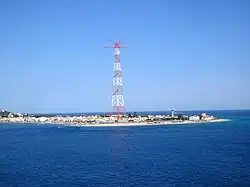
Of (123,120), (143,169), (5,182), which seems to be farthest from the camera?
(123,120)

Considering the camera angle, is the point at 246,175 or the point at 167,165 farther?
the point at 167,165

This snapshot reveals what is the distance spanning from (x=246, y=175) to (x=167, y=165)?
303 inches

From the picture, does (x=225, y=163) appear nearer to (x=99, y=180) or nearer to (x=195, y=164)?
(x=195, y=164)

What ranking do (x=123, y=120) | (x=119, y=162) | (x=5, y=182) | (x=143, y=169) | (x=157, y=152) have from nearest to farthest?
(x=5, y=182) < (x=143, y=169) < (x=119, y=162) < (x=157, y=152) < (x=123, y=120)

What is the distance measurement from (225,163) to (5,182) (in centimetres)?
1887

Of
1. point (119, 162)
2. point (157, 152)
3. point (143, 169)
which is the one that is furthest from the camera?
Answer: point (157, 152)

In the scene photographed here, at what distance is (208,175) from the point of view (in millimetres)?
32594

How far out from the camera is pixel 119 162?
40.5m

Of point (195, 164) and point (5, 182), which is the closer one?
A: point (5, 182)

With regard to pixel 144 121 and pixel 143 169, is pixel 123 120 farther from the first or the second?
pixel 143 169

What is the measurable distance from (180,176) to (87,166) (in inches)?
366

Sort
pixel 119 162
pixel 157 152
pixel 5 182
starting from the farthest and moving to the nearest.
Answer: pixel 157 152 → pixel 119 162 → pixel 5 182

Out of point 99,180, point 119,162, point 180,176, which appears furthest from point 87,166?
point 180,176

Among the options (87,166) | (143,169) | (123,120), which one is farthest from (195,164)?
(123,120)
